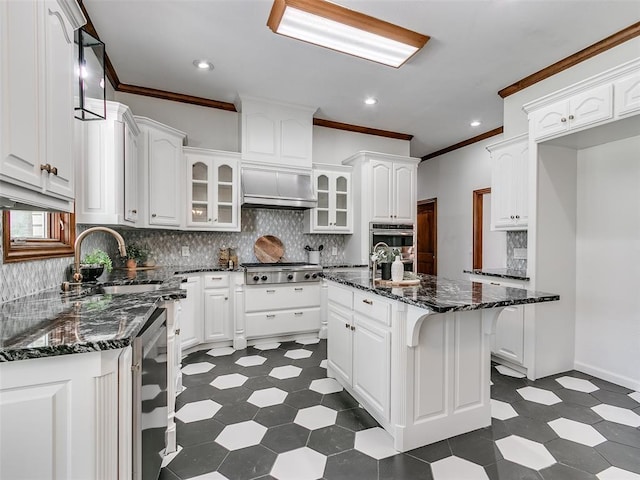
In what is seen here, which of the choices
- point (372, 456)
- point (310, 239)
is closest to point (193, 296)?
point (310, 239)

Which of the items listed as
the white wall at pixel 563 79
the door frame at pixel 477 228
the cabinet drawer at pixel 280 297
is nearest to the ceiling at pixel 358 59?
the white wall at pixel 563 79

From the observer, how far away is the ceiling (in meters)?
2.39

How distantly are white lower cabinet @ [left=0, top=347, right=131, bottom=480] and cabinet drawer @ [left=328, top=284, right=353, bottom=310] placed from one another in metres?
1.63

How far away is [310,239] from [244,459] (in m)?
3.10

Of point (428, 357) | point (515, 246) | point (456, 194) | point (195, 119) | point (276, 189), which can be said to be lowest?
point (428, 357)

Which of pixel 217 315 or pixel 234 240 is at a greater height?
pixel 234 240

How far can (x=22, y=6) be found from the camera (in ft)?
3.60

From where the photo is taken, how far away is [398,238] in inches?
180

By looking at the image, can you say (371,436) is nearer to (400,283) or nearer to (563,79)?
(400,283)

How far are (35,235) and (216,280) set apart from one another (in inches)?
69.3

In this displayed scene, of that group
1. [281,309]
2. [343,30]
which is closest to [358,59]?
[343,30]

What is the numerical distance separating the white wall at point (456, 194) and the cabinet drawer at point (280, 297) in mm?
2963

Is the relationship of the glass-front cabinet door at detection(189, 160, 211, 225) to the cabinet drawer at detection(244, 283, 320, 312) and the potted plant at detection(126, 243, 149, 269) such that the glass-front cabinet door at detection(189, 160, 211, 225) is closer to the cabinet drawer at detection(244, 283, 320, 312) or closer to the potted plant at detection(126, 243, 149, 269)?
the potted plant at detection(126, 243, 149, 269)

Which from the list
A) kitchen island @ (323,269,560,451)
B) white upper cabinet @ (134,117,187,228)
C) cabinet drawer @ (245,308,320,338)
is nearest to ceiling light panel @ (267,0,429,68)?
white upper cabinet @ (134,117,187,228)
